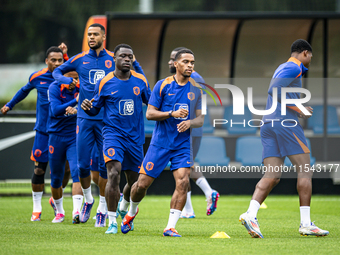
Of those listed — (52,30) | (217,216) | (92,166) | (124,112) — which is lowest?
(217,216)

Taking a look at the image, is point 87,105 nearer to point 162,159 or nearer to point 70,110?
point 70,110

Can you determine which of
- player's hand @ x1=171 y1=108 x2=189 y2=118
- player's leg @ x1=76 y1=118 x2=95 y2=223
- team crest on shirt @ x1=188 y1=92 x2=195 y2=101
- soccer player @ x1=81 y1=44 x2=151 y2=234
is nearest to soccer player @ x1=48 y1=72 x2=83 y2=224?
player's leg @ x1=76 y1=118 x2=95 y2=223

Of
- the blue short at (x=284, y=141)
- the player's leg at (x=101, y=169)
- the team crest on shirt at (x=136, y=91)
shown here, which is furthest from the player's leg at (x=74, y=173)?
the blue short at (x=284, y=141)

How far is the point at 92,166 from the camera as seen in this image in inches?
295

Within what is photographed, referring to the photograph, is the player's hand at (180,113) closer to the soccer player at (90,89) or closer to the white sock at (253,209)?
the white sock at (253,209)

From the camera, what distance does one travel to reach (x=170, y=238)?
19.1ft

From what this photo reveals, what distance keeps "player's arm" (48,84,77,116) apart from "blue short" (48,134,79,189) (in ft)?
1.27

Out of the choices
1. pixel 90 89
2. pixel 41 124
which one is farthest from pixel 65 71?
pixel 41 124

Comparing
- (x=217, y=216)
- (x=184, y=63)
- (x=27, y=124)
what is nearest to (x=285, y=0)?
(x=27, y=124)

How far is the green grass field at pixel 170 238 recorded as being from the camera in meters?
5.13

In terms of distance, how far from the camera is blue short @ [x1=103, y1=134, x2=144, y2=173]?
6195 mm

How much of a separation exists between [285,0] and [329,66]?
48.9ft

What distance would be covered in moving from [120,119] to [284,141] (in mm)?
1835

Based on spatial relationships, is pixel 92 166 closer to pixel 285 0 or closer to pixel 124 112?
pixel 124 112
